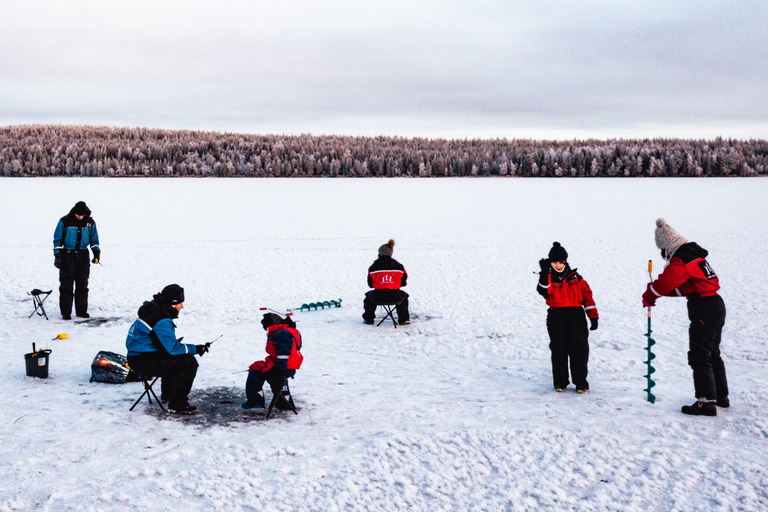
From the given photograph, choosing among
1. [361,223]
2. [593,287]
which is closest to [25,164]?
[361,223]

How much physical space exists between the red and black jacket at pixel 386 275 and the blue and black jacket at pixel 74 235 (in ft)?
12.7

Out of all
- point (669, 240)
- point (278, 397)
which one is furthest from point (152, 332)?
point (669, 240)

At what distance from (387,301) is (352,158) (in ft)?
235

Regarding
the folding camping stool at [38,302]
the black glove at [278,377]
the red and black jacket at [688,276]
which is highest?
the red and black jacket at [688,276]

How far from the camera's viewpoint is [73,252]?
8.62 meters

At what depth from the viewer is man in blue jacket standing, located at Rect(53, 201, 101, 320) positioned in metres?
8.53

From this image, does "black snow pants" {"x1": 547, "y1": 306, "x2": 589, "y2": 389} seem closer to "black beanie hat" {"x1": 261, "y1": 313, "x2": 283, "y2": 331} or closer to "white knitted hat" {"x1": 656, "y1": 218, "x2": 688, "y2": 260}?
"white knitted hat" {"x1": 656, "y1": 218, "x2": 688, "y2": 260}

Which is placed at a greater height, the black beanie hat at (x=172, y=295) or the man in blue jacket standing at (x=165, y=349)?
the black beanie hat at (x=172, y=295)

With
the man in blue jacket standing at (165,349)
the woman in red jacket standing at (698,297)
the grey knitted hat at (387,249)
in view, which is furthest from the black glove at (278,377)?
the grey knitted hat at (387,249)

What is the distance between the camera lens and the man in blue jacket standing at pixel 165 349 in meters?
5.09

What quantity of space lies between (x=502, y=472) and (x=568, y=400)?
1.62 metres

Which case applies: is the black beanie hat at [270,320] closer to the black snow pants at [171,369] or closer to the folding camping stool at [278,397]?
the folding camping stool at [278,397]

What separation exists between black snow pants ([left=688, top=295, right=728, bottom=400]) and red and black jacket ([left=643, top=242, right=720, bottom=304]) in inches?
3.5

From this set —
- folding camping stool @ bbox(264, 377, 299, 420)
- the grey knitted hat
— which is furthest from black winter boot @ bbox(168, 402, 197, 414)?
the grey knitted hat
